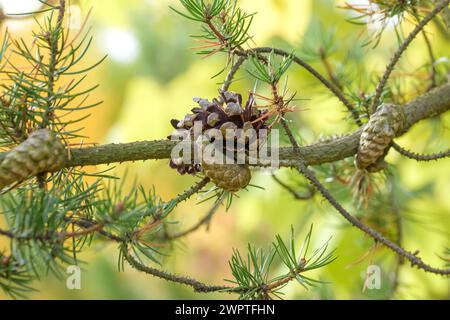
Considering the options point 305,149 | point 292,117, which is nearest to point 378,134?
point 305,149

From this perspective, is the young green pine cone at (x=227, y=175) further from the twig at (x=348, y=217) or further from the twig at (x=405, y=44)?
the twig at (x=405, y=44)

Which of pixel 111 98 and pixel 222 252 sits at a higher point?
pixel 111 98

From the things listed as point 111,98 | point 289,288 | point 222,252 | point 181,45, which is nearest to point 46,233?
point 289,288

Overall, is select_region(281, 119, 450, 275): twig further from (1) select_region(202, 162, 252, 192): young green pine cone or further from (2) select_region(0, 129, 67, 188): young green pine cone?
(2) select_region(0, 129, 67, 188): young green pine cone

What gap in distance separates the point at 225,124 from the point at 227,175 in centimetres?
5

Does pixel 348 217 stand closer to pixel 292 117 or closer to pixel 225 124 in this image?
pixel 225 124

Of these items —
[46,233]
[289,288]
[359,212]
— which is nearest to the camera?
[46,233]

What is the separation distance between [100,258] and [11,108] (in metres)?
2.40

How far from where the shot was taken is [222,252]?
327 cm

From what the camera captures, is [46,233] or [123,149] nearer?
[46,233]

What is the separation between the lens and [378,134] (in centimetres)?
65

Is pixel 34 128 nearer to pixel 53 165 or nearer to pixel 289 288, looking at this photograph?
pixel 53 165

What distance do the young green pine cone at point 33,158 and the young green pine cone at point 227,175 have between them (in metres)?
0.13
